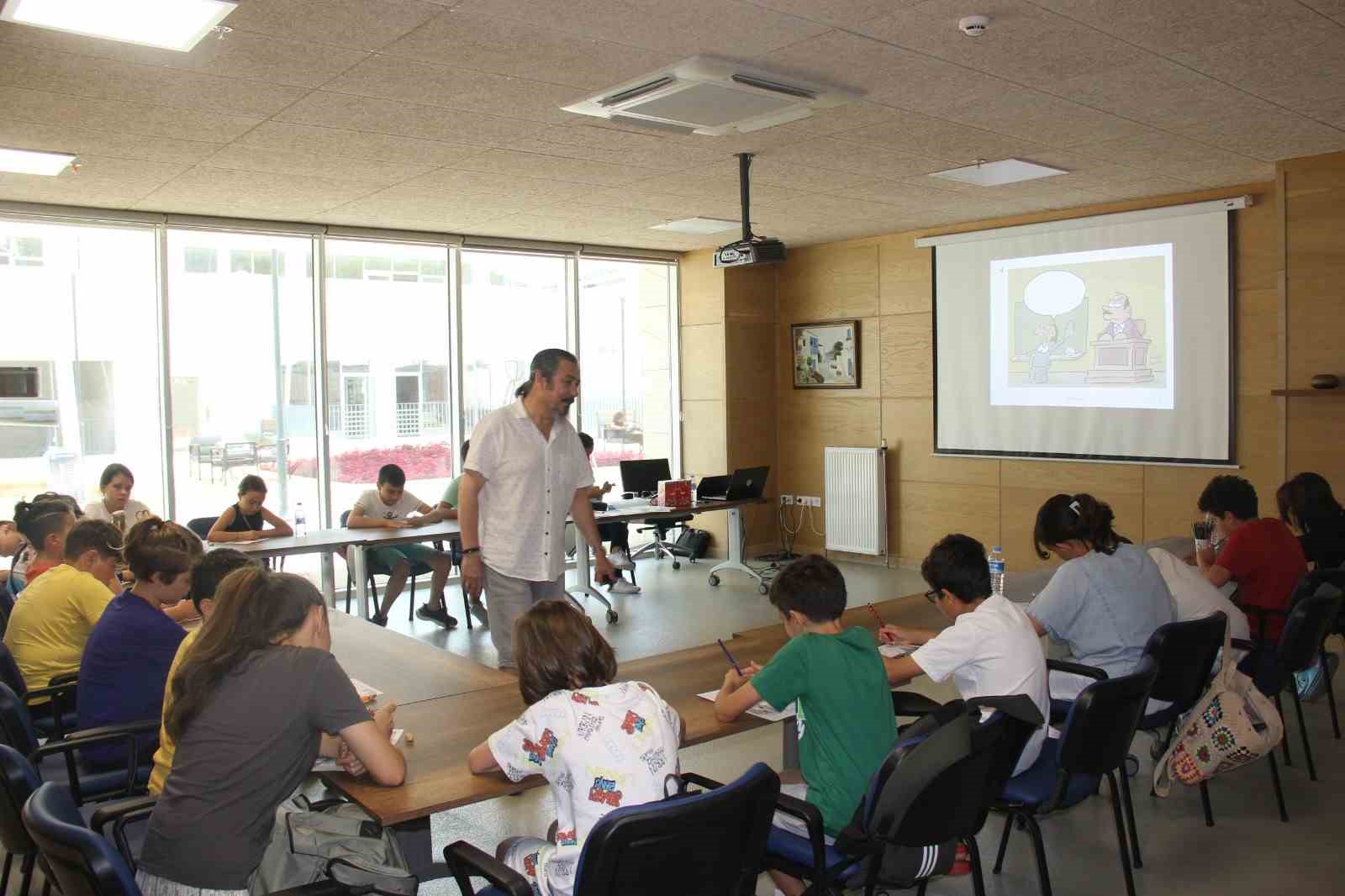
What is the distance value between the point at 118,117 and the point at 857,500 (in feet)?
21.0

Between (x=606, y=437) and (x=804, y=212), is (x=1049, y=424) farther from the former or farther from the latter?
(x=606, y=437)

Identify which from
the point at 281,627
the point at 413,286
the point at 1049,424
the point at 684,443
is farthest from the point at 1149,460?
the point at 281,627

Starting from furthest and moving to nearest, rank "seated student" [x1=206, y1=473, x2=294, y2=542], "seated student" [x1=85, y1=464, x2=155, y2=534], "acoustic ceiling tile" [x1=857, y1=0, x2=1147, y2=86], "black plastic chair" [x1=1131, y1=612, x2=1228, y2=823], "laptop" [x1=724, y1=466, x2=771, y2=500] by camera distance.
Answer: "laptop" [x1=724, y1=466, x2=771, y2=500] < "seated student" [x1=206, y1=473, x2=294, y2=542] < "seated student" [x1=85, y1=464, x2=155, y2=534] < "acoustic ceiling tile" [x1=857, y1=0, x2=1147, y2=86] < "black plastic chair" [x1=1131, y1=612, x2=1228, y2=823]

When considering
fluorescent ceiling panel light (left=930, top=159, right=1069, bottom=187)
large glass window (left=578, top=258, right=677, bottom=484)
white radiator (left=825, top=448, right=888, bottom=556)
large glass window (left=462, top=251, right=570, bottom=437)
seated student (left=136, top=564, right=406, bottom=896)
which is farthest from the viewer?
large glass window (left=578, top=258, right=677, bottom=484)

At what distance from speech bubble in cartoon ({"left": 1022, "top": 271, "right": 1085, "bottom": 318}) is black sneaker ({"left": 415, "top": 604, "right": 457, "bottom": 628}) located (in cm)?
486

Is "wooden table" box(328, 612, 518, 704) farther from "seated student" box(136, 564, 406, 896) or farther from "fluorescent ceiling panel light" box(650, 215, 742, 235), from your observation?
"fluorescent ceiling panel light" box(650, 215, 742, 235)

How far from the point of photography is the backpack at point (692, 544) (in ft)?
31.4

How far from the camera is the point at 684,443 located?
10.2 m

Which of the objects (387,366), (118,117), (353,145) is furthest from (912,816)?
(387,366)

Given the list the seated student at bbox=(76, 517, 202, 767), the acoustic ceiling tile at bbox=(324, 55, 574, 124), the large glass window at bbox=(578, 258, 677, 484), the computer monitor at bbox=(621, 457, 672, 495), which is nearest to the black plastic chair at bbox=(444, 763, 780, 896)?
the seated student at bbox=(76, 517, 202, 767)

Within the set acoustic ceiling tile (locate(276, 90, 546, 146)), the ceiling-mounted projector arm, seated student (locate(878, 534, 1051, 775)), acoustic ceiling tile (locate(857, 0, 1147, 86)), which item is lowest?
seated student (locate(878, 534, 1051, 775))

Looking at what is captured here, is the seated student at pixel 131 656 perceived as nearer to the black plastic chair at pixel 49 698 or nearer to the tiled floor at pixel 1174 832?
the black plastic chair at pixel 49 698

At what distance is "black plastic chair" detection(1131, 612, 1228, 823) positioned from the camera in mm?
3225

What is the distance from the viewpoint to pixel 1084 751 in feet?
9.24
